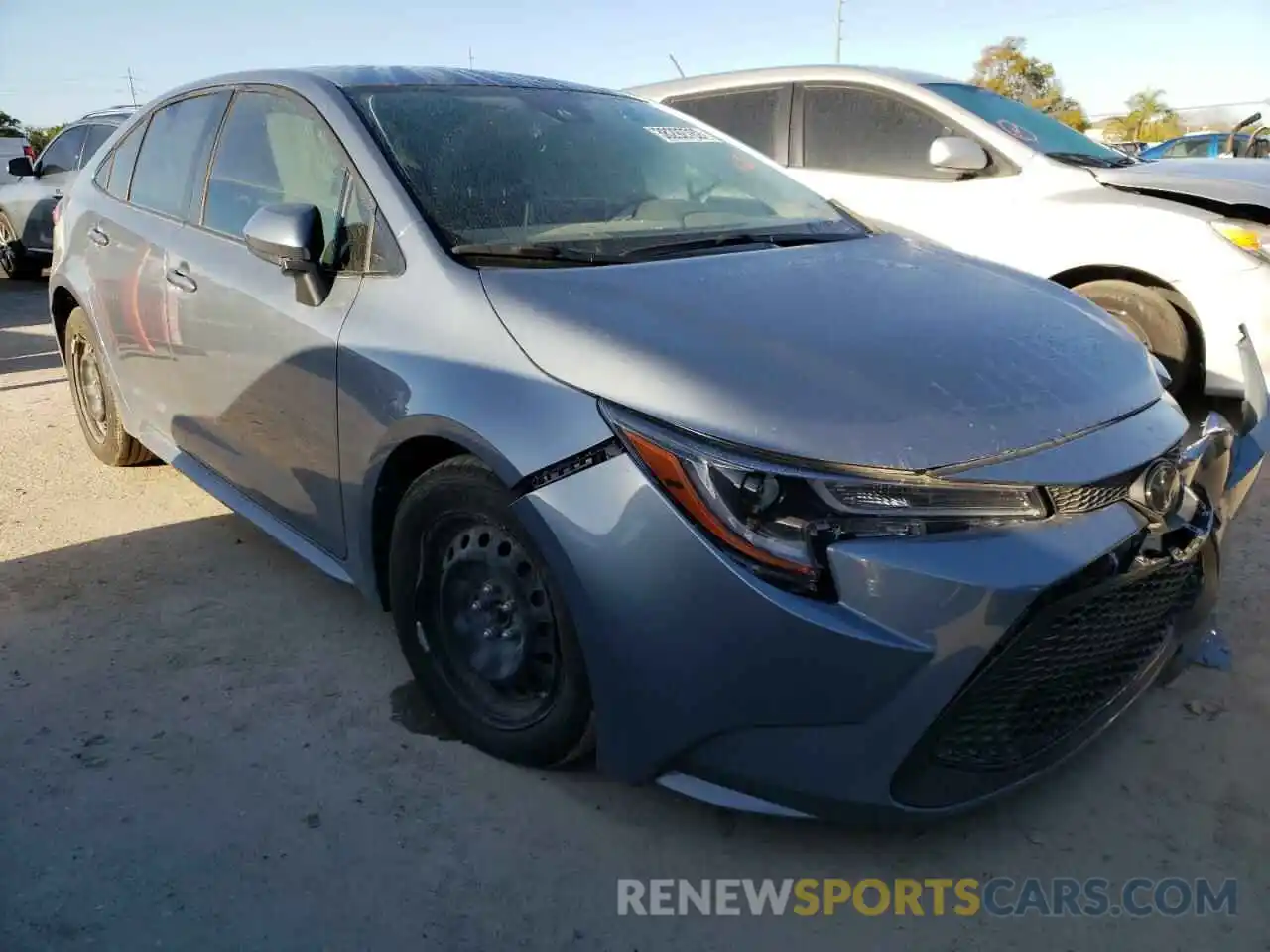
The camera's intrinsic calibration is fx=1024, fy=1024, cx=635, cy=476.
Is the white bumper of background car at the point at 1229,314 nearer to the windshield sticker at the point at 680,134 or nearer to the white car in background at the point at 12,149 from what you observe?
the windshield sticker at the point at 680,134

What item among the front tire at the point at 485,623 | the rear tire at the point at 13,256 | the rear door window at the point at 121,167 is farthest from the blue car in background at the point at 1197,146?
the front tire at the point at 485,623

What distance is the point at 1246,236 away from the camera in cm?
427

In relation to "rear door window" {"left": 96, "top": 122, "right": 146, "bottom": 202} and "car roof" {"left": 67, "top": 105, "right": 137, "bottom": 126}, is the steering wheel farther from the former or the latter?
"car roof" {"left": 67, "top": 105, "right": 137, "bottom": 126}

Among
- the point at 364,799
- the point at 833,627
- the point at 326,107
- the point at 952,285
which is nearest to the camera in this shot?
the point at 833,627

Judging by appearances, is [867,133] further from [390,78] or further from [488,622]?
[488,622]

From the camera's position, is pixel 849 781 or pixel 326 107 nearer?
pixel 849 781

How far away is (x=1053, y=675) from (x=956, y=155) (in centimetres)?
339

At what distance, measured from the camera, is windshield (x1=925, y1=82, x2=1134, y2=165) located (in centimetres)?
508

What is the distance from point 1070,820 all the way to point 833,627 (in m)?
0.91

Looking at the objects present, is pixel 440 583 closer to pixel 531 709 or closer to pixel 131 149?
pixel 531 709

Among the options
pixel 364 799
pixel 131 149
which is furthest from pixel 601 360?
pixel 131 149

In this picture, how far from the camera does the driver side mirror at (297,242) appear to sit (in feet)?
8.30

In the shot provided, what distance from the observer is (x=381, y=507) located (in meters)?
2.56

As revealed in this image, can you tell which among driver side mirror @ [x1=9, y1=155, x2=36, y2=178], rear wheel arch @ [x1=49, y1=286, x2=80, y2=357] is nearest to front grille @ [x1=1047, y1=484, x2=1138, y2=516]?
rear wheel arch @ [x1=49, y1=286, x2=80, y2=357]
